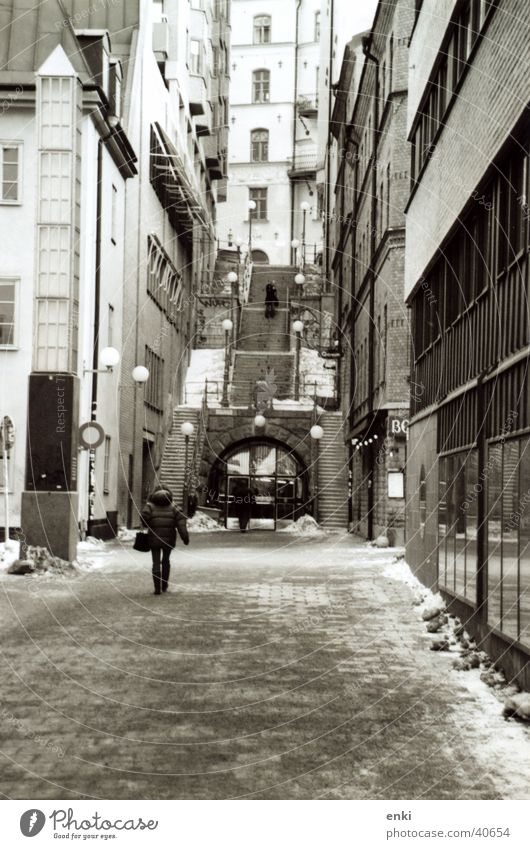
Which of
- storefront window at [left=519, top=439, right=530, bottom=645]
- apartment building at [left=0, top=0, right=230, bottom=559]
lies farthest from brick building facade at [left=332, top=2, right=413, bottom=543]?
storefront window at [left=519, top=439, right=530, bottom=645]

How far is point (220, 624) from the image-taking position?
14.1 metres

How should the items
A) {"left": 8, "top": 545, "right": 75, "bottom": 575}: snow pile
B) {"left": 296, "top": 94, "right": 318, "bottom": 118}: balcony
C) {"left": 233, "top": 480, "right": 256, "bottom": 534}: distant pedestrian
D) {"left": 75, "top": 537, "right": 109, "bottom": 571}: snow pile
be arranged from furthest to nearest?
{"left": 296, "top": 94, "right": 318, "bottom": 118}: balcony < {"left": 233, "top": 480, "right": 256, "bottom": 534}: distant pedestrian < {"left": 75, "top": 537, "right": 109, "bottom": 571}: snow pile < {"left": 8, "top": 545, "right": 75, "bottom": 575}: snow pile

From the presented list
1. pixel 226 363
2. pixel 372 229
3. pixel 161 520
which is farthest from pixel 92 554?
pixel 226 363

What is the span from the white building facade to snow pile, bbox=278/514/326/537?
36.4 meters

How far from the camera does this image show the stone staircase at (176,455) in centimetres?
4316

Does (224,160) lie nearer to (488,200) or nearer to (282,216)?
(282,216)

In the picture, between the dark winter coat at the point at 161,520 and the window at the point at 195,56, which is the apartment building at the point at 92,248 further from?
the dark winter coat at the point at 161,520

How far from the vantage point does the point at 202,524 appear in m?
39.6

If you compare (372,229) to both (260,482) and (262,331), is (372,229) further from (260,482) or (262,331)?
(262,331)

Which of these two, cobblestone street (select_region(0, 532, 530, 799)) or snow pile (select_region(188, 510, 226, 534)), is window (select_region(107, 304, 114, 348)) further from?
cobblestone street (select_region(0, 532, 530, 799))

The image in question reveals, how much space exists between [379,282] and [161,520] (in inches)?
674

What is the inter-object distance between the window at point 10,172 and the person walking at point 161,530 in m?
11.2

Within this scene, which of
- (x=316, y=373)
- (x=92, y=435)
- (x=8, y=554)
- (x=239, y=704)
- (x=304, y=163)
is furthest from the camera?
(x=304, y=163)

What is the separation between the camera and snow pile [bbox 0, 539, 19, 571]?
20.2m
